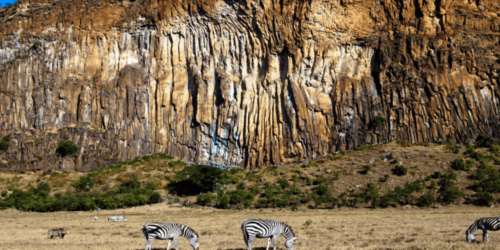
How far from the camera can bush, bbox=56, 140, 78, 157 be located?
52406 millimetres

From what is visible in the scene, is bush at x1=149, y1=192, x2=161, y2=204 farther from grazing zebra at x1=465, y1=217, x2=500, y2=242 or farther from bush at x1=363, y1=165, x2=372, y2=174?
grazing zebra at x1=465, y1=217, x2=500, y2=242

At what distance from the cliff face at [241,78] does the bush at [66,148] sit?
830 millimetres

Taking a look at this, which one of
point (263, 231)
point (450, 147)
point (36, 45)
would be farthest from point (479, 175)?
point (36, 45)

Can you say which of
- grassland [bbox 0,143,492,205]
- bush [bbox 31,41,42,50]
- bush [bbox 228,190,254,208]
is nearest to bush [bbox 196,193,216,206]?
bush [bbox 228,190,254,208]

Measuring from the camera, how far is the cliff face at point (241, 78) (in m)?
48.3

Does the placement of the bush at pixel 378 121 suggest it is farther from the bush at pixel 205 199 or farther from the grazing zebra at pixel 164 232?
the grazing zebra at pixel 164 232

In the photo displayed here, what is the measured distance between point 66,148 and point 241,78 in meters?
22.9

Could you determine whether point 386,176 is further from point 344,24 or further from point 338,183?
point 344,24

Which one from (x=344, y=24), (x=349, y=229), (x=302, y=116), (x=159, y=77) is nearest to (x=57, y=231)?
(x=349, y=229)

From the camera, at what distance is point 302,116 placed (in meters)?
50.0

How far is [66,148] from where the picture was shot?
2060 inches

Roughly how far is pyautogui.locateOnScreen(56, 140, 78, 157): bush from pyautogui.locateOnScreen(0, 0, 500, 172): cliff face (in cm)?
83

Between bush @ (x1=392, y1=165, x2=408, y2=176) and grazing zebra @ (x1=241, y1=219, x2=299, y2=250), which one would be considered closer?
grazing zebra @ (x1=241, y1=219, x2=299, y2=250)

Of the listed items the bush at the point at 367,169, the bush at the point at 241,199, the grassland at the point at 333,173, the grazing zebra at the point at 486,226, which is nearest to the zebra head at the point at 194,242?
the grazing zebra at the point at 486,226
